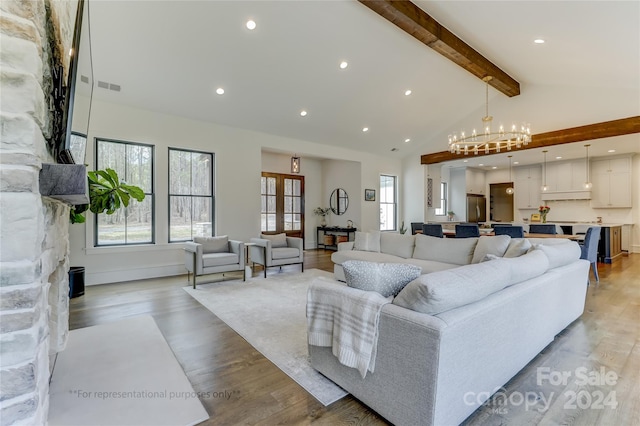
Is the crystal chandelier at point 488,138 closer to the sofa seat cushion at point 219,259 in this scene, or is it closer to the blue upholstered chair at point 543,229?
the blue upholstered chair at point 543,229

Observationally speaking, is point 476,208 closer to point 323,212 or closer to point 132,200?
point 323,212

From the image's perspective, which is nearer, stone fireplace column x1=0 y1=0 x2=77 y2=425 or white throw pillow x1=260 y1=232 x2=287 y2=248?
stone fireplace column x1=0 y1=0 x2=77 y2=425

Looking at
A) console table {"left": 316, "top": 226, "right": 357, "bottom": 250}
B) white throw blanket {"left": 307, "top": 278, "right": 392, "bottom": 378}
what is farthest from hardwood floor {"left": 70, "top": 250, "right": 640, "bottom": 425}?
console table {"left": 316, "top": 226, "right": 357, "bottom": 250}

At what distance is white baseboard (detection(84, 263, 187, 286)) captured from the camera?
16.0ft

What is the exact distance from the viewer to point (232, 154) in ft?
20.8

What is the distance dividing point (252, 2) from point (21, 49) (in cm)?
313

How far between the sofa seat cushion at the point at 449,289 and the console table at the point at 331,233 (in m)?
6.77

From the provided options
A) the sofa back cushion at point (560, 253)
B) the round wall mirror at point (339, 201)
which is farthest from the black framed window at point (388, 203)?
the sofa back cushion at point (560, 253)

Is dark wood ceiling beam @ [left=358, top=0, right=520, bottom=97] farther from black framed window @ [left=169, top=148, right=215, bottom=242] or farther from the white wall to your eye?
black framed window @ [left=169, top=148, right=215, bottom=242]

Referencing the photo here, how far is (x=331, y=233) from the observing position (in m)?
9.27

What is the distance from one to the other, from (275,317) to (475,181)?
398 inches

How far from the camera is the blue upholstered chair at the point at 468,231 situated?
5.99m

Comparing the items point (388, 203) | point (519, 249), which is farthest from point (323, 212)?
point (519, 249)

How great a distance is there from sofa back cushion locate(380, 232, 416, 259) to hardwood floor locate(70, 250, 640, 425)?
6.90 ft
